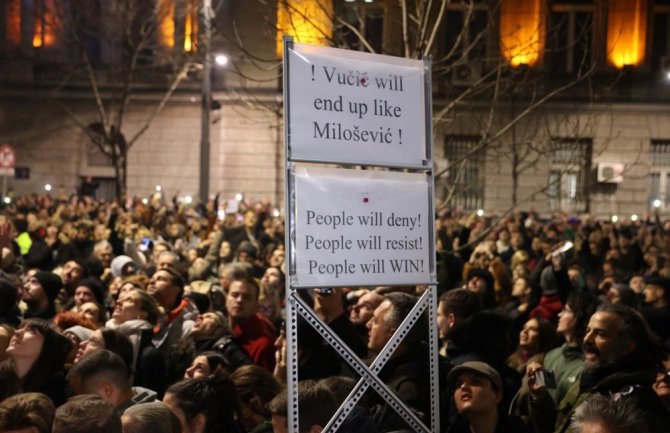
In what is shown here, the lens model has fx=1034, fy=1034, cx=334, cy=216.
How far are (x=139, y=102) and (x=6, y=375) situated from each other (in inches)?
1309

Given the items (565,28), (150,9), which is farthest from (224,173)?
(565,28)

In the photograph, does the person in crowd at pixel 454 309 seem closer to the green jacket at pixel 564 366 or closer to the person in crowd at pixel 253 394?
the green jacket at pixel 564 366

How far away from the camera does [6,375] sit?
561 cm

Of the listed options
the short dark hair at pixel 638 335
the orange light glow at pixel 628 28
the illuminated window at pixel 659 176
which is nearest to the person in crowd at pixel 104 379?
the short dark hair at pixel 638 335

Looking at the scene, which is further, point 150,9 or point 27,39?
point 27,39

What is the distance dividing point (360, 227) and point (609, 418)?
138cm

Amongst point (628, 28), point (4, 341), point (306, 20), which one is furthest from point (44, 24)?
point (4, 341)

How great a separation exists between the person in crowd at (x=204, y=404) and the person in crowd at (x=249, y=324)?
195 cm

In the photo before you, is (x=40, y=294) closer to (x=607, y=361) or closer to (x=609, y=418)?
(x=607, y=361)

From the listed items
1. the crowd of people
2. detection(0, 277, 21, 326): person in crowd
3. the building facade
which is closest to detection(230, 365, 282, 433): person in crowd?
the crowd of people

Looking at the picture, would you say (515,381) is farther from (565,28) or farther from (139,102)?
(139,102)

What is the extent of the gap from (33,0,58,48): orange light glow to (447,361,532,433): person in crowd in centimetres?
3020

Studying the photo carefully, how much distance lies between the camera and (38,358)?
6266mm

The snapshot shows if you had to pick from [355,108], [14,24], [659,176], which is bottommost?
[355,108]
